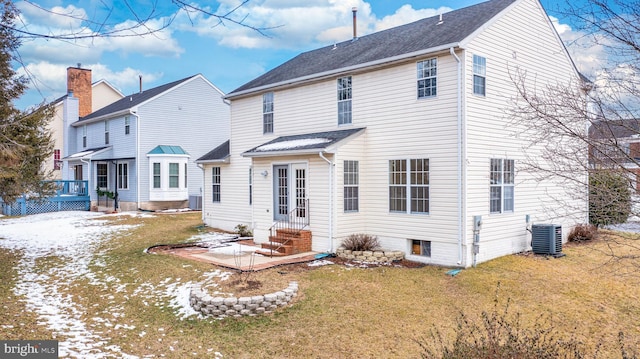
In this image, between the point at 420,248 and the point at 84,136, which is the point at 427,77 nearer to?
the point at 420,248

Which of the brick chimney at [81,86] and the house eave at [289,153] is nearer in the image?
the house eave at [289,153]

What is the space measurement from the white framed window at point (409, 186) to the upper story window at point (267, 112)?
225 inches

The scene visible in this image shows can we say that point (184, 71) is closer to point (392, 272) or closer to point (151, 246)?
point (151, 246)

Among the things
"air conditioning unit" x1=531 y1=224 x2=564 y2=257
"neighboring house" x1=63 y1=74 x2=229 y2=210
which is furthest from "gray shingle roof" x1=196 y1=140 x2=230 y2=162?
"air conditioning unit" x1=531 y1=224 x2=564 y2=257

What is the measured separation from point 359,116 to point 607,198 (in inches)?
355

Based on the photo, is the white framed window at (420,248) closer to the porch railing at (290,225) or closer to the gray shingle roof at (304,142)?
the porch railing at (290,225)

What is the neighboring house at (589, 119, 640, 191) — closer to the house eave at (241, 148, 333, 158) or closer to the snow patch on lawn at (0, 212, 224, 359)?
the snow patch on lawn at (0, 212, 224, 359)

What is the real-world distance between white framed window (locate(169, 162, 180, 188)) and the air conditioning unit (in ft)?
66.7

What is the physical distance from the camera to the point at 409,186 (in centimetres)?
1274

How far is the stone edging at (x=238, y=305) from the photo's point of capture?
28.9ft

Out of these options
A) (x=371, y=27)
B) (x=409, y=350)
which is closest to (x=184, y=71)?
(x=371, y=27)

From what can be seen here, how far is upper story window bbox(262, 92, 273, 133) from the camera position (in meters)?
17.0

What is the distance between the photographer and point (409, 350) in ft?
23.9

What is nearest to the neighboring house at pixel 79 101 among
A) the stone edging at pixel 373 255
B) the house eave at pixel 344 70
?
the house eave at pixel 344 70
